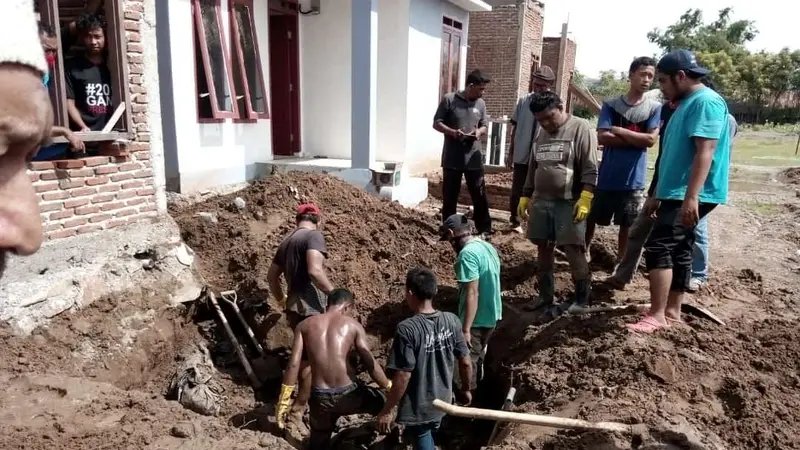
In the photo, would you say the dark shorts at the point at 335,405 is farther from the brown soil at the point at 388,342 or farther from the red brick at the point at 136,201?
the red brick at the point at 136,201

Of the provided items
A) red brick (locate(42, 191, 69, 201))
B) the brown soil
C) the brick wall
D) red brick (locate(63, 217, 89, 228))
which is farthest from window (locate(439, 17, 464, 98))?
red brick (locate(42, 191, 69, 201))

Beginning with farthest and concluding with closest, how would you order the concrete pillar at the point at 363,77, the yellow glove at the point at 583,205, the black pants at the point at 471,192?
the concrete pillar at the point at 363,77 → the black pants at the point at 471,192 → the yellow glove at the point at 583,205

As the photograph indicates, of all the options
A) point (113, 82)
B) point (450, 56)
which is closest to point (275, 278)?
point (113, 82)

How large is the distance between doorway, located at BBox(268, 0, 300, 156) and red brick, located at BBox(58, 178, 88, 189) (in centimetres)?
480

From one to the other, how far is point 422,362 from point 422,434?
597mm

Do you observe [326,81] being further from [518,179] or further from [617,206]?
[617,206]

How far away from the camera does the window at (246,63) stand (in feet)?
Answer: 25.0

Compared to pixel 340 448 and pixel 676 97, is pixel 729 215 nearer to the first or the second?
pixel 676 97

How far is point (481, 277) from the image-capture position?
455 cm

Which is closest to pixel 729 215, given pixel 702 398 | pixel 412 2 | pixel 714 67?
pixel 412 2

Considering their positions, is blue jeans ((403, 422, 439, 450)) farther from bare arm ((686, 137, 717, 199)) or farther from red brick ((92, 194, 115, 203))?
red brick ((92, 194, 115, 203))

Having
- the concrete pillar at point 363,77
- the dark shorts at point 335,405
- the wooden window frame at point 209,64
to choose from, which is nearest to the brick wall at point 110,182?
the wooden window frame at point 209,64

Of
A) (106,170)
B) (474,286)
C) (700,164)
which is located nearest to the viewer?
(700,164)

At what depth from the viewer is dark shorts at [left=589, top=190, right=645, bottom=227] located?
210 inches
